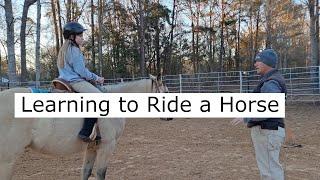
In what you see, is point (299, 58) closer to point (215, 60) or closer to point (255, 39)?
point (255, 39)

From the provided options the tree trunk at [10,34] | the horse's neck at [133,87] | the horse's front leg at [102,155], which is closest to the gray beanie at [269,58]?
the horse's neck at [133,87]

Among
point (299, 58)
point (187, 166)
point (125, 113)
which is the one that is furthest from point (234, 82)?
point (299, 58)

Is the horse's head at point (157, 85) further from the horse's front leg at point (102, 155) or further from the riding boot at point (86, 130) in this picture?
the riding boot at point (86, 130)

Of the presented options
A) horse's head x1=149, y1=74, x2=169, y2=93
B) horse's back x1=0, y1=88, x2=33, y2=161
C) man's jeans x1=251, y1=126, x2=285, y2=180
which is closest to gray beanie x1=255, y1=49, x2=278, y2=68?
man's jeans x1=251, y1=126, x2=285, y2=180

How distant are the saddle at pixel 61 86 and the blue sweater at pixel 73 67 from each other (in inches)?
2.3

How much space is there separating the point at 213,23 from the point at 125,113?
97.0 feet

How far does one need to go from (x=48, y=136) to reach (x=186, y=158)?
10.4 ft

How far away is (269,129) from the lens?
3.96 metres

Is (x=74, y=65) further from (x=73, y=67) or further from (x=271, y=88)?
(x=271, y=88)

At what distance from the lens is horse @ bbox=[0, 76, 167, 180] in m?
3.96

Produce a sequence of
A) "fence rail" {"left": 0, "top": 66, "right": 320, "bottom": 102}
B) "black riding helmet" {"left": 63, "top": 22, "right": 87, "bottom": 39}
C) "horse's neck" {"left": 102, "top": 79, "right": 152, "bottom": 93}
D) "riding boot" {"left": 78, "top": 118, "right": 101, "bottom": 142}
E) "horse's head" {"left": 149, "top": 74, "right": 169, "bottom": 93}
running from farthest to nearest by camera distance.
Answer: "fence rail" {"left": 0, "top": 66, "right": 320, "bottom": 102}, "horse's head" {"left": 149, "top": 74, "right": 169, "bottom": 93}, "horse's neck" {"left": 102, "top": 79, "right": 152, "bottom": 93}, "black riding helmet" {"left": 63, "top": 22, "right": 87, "bottom": 39}, "riding boot" {"left": 78, "top": 118, "right": 101, "bottom": 142}

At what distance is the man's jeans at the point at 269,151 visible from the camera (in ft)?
12.9

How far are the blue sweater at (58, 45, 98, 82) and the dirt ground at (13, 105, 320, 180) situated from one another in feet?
6.11

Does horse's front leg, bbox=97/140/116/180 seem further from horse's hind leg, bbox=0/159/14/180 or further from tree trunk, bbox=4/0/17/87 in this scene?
tree trunk, bbox=4/0/17/87
